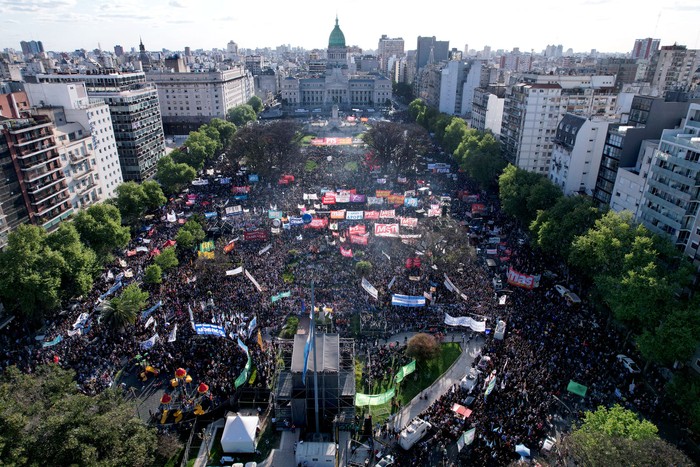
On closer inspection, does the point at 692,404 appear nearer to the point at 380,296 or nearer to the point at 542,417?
the point at 542,417

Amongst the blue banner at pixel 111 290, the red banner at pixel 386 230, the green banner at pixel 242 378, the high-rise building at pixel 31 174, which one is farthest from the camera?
the red banner at pixel 386 230

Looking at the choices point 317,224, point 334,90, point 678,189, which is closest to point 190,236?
point 317,224

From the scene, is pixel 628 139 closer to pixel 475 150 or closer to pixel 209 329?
pixel 475 150

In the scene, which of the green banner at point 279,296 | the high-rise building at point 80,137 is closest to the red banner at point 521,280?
the green banner at point 279,296

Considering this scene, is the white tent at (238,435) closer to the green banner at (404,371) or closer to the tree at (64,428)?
the tree at (64,428)

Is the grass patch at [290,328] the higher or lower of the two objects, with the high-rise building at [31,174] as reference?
lower

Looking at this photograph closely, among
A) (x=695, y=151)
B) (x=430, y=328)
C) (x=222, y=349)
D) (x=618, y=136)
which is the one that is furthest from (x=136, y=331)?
(x=618, y=136)
